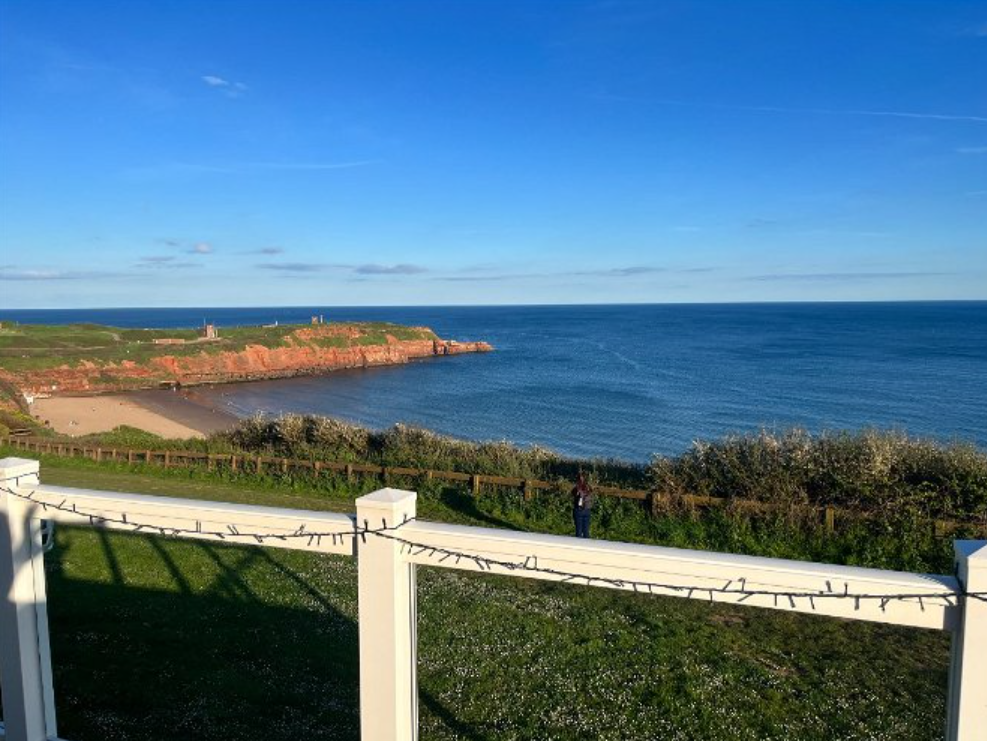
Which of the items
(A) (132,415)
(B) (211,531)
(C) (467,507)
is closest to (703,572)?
(B) (211,531)

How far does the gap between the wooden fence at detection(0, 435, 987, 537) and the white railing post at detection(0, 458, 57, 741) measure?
1059 centimetres

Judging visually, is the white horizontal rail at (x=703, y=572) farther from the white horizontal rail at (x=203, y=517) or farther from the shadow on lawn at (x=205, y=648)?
the shadow on lawn at (x=205, y=648)

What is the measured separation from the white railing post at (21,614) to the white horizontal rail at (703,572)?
2339 millimetres

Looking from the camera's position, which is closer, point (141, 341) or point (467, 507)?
point (467, 507)

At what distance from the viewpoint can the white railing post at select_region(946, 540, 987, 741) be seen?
258 centimetres

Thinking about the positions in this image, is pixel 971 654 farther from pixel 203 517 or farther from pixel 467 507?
pixel 467 507

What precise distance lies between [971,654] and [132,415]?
182 ft

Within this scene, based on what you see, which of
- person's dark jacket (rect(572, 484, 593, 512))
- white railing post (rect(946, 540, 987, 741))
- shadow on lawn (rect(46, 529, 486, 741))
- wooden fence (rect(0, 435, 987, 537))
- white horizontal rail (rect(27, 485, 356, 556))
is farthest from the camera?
person's dark jacket (rect(572, 484, 593, 512))

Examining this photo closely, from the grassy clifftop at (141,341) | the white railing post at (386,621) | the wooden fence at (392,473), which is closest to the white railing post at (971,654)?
the white railing post at (386,621)

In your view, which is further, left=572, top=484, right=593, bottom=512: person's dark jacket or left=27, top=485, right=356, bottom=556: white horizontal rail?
left=572, top=484, right=593, bottom=512: person's dark jacket

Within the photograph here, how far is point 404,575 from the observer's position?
3.35 m

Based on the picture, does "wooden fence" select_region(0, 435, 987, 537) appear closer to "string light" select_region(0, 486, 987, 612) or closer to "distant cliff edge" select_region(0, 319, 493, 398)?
"string light" select_region(0, 486, 987, 612)

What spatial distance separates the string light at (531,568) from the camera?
8.93ft

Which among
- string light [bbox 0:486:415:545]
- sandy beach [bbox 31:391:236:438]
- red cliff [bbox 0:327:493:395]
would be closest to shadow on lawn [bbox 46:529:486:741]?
string light [bbox 0:486:415:545]
